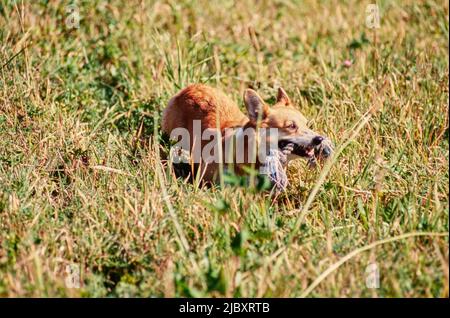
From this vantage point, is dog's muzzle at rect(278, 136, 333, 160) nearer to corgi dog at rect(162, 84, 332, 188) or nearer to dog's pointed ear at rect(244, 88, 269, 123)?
corgi dog at rect(162, 84, 332, 188)

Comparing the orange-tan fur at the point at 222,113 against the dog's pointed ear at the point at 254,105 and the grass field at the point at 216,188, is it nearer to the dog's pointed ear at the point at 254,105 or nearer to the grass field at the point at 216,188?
the dog's pointed ear at the point at 254,105

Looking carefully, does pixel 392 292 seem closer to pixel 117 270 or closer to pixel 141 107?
pixel 117 270

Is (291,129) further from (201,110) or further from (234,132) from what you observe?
(201,110)

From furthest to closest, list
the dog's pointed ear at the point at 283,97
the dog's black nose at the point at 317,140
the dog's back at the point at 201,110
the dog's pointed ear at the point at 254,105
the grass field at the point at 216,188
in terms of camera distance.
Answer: the dog's back at the point at 201,110
the dog's pointed ear at the point at 283,97
the dog's pointed ear at the point at 254,105
the dog's black nose at the point at 317,140
the grass field at the point at 216,188

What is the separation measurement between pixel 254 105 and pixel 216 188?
69cm

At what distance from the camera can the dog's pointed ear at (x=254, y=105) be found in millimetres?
5664

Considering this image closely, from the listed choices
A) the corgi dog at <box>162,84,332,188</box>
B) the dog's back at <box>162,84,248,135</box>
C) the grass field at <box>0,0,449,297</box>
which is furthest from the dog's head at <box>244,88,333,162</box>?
the dog's back at <box>162,84,248,135</box>

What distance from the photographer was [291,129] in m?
5.66

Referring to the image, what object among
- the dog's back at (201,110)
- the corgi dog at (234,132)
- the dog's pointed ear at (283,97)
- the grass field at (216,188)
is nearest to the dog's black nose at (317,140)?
the corgi dog at (234,132)

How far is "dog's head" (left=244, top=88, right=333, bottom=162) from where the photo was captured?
558 centimetres

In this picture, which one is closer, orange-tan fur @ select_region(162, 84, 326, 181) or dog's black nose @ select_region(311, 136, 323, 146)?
dog's black nose @ select_region(311, 136, 323, 146)

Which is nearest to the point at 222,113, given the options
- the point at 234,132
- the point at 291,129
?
the point at 234,132

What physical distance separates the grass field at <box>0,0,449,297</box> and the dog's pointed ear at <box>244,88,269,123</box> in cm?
52
